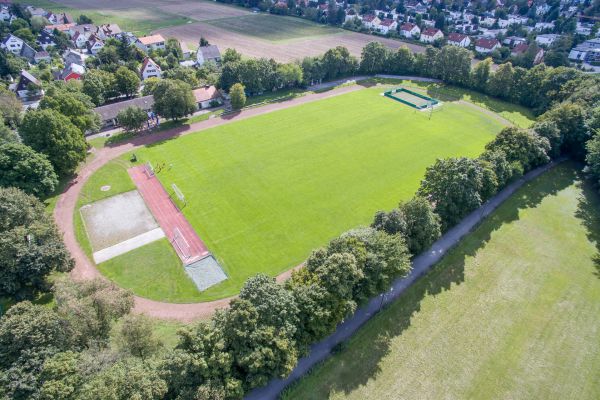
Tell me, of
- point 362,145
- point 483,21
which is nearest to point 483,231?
point 362,145

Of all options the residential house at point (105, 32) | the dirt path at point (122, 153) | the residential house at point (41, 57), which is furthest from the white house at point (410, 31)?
the residential house at point (41, 57)

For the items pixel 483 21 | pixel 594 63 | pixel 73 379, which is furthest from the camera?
pixel 483 21

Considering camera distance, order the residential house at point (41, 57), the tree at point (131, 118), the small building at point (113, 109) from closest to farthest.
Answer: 1. the tree at point (131, 118)
2. the small building at point (113, 109)
3. the residential house at point (41, 57)

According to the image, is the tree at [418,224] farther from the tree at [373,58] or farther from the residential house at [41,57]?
the residential house at [41,57]

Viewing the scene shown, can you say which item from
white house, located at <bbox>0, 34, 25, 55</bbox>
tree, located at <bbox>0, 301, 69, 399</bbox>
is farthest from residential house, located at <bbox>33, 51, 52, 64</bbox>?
tree, located at <bbox>0, 301, 69, 399</bbox>

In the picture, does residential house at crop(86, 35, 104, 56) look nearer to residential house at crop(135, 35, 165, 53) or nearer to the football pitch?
residential house at crop(135, 35, 165, 53)

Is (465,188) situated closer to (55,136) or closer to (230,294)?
(230,294)
